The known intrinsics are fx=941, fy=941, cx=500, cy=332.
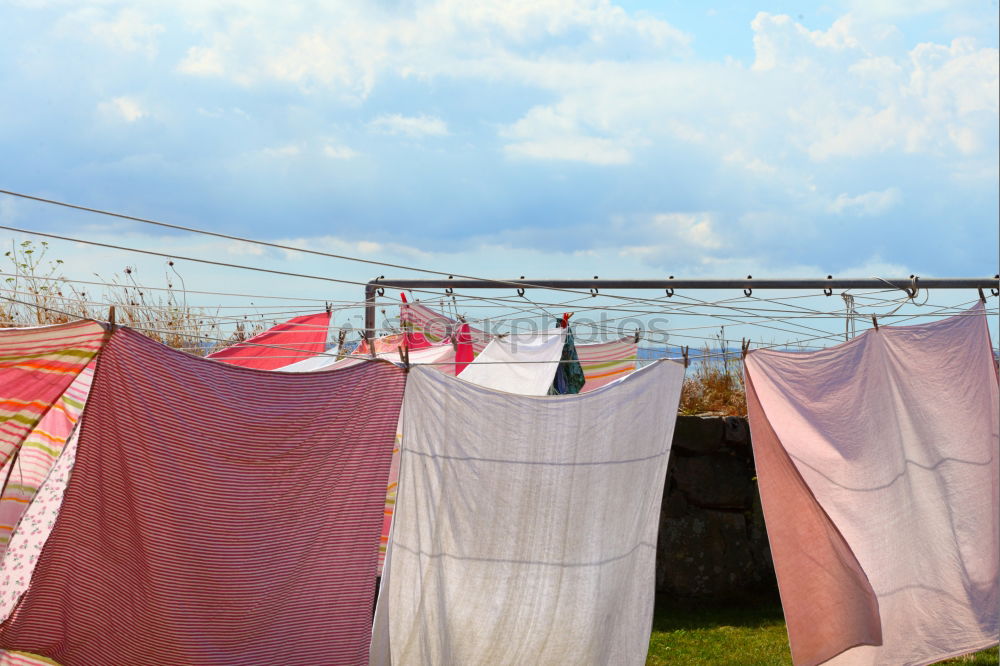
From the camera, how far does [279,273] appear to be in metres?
3.98

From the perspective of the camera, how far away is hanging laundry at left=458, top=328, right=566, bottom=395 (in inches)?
205

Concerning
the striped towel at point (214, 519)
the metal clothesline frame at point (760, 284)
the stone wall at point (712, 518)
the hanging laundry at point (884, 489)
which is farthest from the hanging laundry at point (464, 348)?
the striped towel at point (214, 519)

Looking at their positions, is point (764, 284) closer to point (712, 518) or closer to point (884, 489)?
point (884, 489)

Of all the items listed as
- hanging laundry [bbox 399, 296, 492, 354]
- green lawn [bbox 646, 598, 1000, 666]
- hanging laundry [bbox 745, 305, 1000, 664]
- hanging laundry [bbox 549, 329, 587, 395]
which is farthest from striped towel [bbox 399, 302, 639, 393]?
hanging laundry [bbox 745, 305, 1000, 664]

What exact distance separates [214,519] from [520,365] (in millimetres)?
2614

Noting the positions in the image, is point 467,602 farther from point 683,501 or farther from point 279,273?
point 683,501

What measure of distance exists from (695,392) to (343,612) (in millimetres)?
5131

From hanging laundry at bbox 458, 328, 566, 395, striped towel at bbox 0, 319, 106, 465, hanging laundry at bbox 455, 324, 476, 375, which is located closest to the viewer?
striped towel at bbox 0, 319, 106, 465

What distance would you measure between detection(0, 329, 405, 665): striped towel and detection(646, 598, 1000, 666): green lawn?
8.69 feet

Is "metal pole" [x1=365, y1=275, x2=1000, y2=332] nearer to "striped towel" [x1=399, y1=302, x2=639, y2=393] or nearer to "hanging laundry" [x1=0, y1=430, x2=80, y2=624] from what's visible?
"striped towel" [x1=399, y1=302, x2=639, y2=393]

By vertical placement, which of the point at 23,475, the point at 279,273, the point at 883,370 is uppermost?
the point at 279,273

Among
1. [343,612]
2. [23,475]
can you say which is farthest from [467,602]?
[23,475]

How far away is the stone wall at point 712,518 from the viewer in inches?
252

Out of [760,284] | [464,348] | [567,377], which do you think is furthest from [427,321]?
[760,284]
